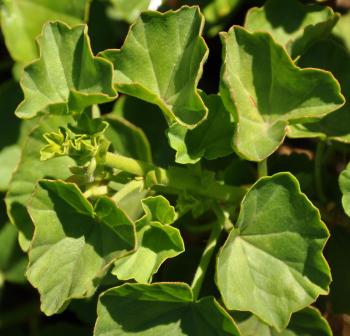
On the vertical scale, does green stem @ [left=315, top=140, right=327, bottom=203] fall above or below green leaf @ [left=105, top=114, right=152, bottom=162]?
below

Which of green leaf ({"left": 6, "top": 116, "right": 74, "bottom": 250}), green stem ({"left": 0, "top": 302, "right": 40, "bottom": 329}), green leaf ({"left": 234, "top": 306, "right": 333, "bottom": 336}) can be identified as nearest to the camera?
green leaf ({"left": 234, "top": 306, "right": 333, "bottom": 336})

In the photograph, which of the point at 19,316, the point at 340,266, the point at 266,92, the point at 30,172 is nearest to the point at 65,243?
the point at 30,172

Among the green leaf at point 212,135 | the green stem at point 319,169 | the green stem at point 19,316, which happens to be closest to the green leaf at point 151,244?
the green leaf at point 212,135

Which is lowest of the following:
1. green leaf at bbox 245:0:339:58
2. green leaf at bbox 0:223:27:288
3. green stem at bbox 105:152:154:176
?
green leaf at bbox 0:223:27:288

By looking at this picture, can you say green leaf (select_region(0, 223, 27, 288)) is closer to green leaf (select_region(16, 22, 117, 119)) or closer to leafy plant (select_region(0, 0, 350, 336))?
leafy plant (select_region(0, 0, 350, 336))

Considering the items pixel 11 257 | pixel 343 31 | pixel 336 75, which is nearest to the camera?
pixel 336 75

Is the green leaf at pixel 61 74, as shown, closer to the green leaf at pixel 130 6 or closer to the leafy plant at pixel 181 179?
the leafy plant at pixel 181 179

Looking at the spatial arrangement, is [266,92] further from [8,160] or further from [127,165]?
[8,160]

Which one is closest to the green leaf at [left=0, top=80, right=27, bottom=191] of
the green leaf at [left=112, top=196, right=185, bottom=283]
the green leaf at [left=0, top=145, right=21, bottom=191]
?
the green leaf at [left=0, top=145, right=21, bottom=191]
